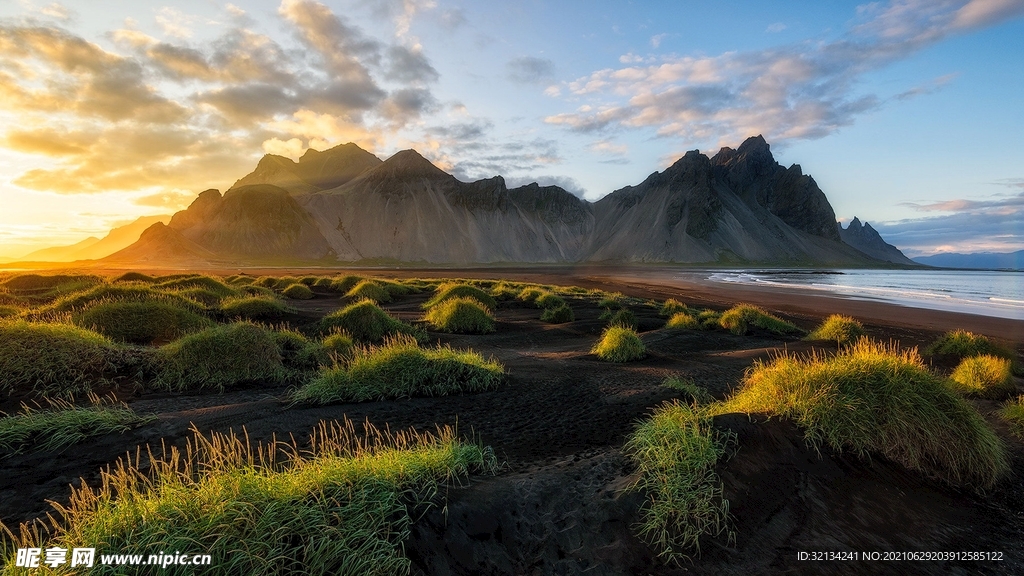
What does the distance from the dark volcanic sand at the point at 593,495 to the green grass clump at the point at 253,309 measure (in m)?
9.94

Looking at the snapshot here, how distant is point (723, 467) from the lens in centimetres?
443

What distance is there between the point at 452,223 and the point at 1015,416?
142m

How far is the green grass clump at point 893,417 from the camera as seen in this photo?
5254 millimetres

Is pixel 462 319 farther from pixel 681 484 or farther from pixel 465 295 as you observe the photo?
pixel 681 484

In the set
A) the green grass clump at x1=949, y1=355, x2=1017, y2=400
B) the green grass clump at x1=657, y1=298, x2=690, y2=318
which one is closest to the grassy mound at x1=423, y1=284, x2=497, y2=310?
the green grass clump at x1=657, y1=298, x2=690, y2=318

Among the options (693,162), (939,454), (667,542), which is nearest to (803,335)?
(939,454)

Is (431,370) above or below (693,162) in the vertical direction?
below

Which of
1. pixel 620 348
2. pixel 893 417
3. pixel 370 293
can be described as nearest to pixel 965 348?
pixel 620 348

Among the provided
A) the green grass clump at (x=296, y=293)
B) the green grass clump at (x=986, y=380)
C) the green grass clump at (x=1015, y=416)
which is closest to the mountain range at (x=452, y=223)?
the green grass clump at (x=296, y=293)

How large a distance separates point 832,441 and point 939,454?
5.16ft

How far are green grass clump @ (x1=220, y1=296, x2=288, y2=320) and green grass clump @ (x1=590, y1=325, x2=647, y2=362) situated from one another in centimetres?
1295

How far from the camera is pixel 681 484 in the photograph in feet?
13.6

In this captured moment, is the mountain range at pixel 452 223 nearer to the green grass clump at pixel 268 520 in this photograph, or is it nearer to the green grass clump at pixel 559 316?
the green grass clump at pixel 559 316

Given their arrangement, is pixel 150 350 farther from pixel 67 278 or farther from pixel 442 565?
pixel 67 278
